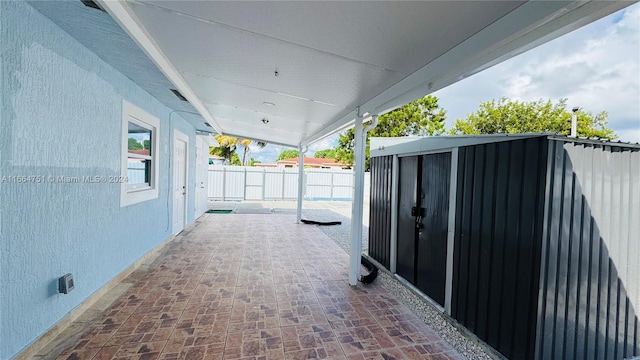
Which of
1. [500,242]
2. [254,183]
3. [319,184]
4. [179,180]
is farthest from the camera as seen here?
[319,184]

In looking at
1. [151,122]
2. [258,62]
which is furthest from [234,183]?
[258,62]

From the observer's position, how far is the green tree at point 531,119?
1731 cm

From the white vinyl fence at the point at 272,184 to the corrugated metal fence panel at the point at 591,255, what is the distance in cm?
1241

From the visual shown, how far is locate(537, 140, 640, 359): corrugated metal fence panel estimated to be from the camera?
210 cm

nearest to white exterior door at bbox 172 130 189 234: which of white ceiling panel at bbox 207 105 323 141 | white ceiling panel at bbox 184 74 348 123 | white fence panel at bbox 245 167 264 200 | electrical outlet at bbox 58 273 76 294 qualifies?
white ceiling panel at bbox 207 105 323 141

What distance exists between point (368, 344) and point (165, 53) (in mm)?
3634

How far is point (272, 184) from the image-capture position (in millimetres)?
14453

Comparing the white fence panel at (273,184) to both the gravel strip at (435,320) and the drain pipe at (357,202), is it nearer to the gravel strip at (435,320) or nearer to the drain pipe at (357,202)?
the gravel strip at (435,320)

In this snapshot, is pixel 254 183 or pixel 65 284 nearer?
pixel 65 284

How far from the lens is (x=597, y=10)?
1.22 metres

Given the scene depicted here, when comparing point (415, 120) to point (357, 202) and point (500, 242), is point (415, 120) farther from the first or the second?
point (500, 242)

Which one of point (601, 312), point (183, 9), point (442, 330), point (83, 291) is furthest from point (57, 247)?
point (601, 312)

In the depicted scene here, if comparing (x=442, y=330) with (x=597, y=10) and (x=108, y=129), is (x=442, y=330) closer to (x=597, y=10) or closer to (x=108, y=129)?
(x=597, y=10)

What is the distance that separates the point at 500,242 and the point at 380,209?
2.47 m
